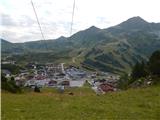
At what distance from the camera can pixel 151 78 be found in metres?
51.2

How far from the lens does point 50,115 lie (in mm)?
22938

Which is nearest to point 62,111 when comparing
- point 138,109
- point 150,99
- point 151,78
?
point 138,109

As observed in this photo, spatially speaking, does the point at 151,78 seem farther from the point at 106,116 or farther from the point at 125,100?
the point at 106,116

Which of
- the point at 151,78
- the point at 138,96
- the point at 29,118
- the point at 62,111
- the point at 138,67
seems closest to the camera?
the point at 29,118

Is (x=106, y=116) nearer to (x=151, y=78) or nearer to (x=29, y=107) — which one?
(x=29, y=107)

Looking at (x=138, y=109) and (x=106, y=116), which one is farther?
(x=138, y=109)

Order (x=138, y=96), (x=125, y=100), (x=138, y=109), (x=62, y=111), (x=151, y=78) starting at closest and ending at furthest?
(x=62, y=111), (x=138, y=109), (x=125, y=100), (x=138, y=96), (x=151, y=78)

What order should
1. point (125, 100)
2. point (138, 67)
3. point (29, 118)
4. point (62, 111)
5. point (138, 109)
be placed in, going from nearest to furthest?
point (29, 118) → point (62, 111) → point (138, 109) → point (125, 100) → point (138, 67)

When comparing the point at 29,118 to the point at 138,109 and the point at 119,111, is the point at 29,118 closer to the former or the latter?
the point at 119,111

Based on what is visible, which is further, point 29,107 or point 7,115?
point 29,107

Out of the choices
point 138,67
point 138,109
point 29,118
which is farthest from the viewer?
point 138,67

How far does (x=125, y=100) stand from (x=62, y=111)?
9.77 m

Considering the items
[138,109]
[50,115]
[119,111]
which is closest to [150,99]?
[138,109]

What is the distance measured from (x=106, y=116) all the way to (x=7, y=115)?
669cm
